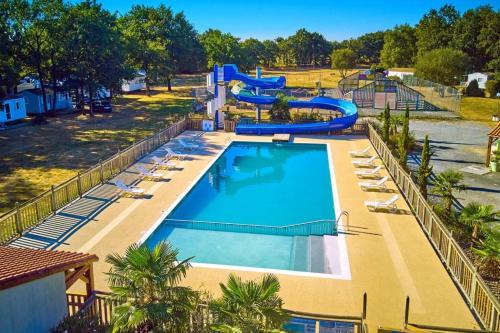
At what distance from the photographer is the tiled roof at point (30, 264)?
764 centimetres

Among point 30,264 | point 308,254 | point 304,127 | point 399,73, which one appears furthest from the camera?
point 399,73

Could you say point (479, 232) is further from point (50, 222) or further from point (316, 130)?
point (316, 130)

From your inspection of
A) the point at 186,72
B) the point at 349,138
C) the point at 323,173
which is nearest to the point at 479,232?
the point at 323,173

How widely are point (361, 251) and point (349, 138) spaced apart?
17.6 metres

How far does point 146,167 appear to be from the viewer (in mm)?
23469

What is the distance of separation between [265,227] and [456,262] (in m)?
6.64

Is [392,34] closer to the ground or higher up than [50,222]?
higher up

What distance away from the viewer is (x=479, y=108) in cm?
4384

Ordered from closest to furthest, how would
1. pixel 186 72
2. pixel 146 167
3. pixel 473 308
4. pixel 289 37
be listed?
pixel 473 308 < pixel 146 167 < pixel 186 72 < pixel 289 37

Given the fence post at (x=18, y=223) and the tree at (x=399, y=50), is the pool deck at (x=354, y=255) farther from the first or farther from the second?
the tree at (x=399, y=50)

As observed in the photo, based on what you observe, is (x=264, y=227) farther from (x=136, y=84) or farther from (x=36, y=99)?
(x=136, y=84)

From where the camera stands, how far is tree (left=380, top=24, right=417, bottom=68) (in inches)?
3182

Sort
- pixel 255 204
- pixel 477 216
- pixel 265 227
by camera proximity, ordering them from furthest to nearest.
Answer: pixel 255 204, pixel 265 227, pixel 477 216

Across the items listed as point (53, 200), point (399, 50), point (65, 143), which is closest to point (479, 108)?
point (65, 143)
